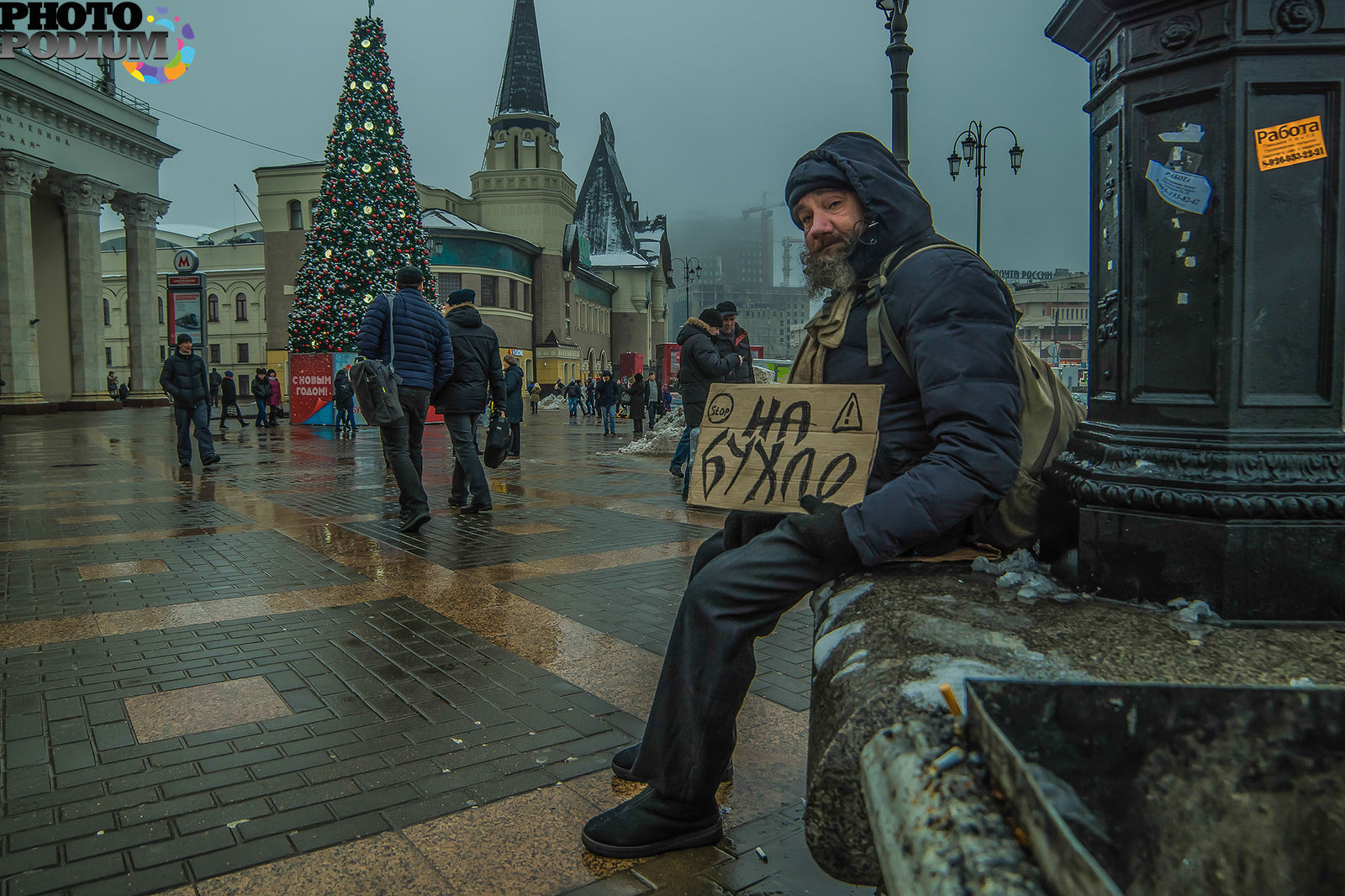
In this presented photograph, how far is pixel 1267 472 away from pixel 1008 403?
70cm

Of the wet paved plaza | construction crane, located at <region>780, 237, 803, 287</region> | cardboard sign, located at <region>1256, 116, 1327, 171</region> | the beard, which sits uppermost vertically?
construction crane, located at <region>780, 237, 803, 287</region>

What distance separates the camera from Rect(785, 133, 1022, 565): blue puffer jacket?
209 cm

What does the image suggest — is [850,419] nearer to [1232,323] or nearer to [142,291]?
[1232,323]

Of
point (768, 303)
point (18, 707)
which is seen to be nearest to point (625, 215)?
point (768, 303)

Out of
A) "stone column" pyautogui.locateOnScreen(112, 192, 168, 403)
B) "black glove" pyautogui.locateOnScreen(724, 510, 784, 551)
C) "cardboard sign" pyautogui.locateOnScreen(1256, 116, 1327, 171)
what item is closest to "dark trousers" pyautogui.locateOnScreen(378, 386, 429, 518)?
"black glove" pyautogui.locateOnScreen(724, 510, 784, 551)

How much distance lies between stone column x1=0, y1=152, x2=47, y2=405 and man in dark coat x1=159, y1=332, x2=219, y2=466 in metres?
25.6

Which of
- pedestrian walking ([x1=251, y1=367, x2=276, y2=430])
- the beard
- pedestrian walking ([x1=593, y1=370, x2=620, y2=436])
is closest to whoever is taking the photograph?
the beard

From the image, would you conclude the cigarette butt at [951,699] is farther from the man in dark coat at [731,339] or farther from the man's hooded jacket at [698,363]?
the man in dark coat at [731,339]

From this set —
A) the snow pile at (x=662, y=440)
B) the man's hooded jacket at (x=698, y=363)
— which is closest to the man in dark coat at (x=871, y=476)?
the man's hooded jacket at (x=698, y=363)

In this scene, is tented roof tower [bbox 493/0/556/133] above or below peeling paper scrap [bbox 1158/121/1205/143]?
above

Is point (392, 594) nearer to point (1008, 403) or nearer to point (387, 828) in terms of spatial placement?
point (387, 828)

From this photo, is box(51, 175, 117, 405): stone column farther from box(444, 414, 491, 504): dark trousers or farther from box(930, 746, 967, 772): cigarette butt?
box(930, 746, 967, 772): cigarette butt

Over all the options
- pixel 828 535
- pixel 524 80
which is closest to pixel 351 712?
pixel 828 535

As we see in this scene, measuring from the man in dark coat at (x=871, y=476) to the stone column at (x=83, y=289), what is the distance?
42.2 m
